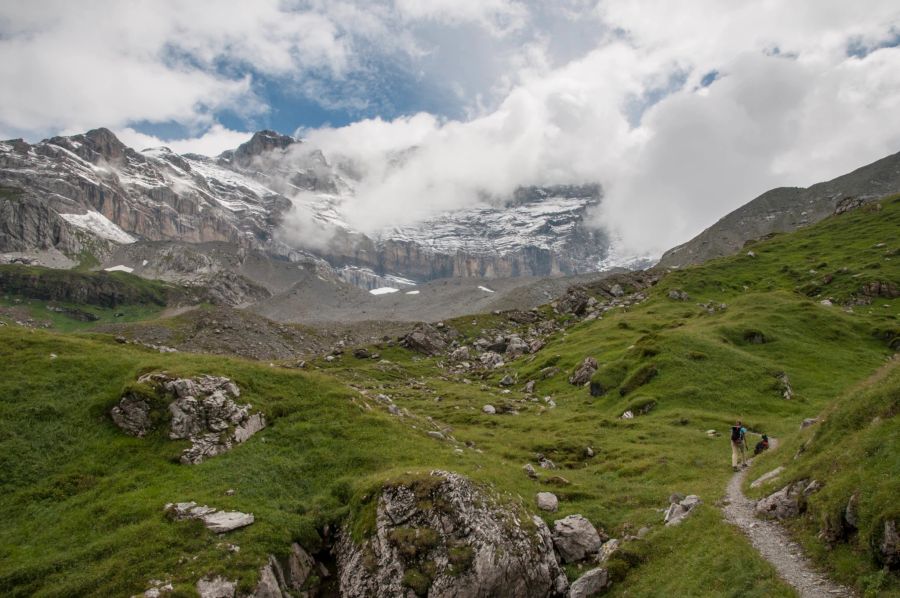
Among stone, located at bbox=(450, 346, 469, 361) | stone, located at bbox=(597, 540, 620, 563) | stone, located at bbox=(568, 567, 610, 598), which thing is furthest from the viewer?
stone, located at bbox=(450, 346, 469, 361)

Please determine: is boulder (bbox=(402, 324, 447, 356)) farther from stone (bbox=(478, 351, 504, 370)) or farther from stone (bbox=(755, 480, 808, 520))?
stone (bbox=(755, 480, 808, 520))

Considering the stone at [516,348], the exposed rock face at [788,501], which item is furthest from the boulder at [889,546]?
the stone at [516,348]

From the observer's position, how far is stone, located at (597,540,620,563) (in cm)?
2732

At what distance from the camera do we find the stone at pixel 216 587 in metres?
23.3

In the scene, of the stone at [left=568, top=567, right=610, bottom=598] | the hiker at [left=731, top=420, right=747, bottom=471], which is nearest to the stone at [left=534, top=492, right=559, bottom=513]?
the stone at [left=568, top=567, right=610, bottom=598]

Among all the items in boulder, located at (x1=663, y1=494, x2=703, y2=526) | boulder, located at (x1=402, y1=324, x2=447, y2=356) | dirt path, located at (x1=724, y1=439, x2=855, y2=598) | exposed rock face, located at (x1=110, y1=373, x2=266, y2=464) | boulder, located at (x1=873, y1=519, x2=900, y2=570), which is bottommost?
dirt path, located at (x1=724, y1=439, x2=855, y2=598)

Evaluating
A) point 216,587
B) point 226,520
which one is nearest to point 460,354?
point 226,520

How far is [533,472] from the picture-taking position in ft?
125

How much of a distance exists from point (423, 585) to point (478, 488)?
5.65m

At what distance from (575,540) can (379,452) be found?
13.9 metres

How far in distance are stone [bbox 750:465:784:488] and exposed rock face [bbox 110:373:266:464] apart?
30907 mm

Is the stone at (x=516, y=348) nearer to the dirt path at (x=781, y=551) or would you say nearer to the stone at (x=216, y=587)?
the dirt path at (x=781, y=551)

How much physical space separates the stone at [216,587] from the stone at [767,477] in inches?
1064

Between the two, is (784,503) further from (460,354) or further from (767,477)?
(460,354)
